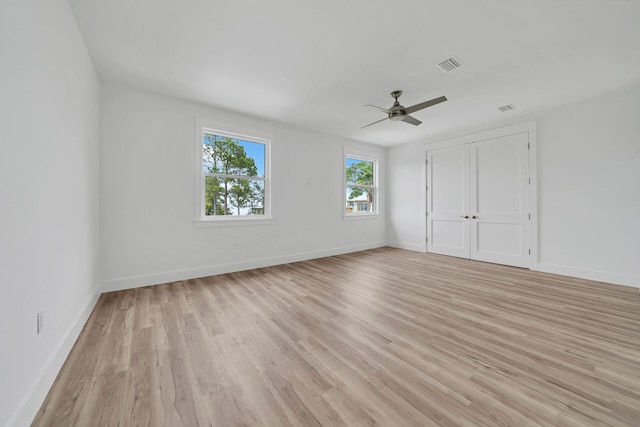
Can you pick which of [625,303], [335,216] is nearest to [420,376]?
[625,303]

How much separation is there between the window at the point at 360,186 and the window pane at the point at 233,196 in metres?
2.21

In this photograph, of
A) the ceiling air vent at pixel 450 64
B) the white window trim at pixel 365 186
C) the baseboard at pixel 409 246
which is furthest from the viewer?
the baseboard at pixel 409 246

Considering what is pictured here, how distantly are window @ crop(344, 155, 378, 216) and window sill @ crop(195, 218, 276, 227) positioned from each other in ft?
6.98

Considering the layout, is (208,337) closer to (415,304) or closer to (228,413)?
(228,413)

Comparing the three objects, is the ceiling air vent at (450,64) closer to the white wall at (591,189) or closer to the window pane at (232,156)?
the white wall at (591,189)

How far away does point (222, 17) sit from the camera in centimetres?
208

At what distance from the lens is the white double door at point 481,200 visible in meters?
4.42

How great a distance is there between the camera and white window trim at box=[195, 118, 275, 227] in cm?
383

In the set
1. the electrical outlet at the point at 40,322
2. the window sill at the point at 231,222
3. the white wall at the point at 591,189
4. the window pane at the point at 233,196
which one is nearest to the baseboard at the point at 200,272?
the window sill at the point at 231,222

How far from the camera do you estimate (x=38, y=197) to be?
1.43m

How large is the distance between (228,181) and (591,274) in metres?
5.98

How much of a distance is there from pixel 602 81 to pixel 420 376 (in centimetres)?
443

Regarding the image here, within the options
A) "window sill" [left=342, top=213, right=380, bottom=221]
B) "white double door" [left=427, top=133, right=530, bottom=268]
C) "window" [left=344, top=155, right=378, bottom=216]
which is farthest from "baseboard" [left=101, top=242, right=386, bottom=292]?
"white double door" [left=427, top=133, right=530, bottom=268]

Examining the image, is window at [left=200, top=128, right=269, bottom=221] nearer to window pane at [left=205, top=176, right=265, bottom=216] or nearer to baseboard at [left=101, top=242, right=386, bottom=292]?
window pane at [left=205, top=176, right=265, bottom=216]
